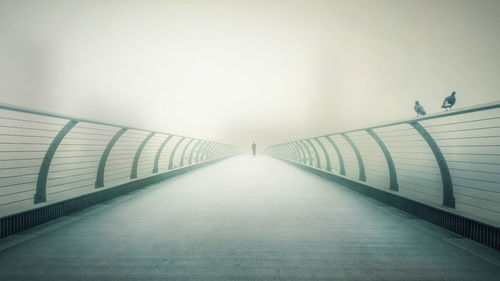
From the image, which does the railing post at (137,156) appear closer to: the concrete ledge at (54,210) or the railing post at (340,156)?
the concrete ledge at (54,210)

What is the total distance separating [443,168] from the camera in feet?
8.87

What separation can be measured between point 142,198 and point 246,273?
9.76 ft

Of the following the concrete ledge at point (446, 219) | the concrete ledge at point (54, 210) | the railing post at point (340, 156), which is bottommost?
the concrete ledge at point (54, 210)

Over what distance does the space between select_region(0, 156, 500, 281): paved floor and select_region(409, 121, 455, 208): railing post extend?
419 millimetres

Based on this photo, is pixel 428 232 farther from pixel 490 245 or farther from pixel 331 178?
pixel 331 178

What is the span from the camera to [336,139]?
561 centimetres

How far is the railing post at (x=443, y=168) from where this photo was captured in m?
2.64

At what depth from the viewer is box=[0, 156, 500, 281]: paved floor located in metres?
1.60

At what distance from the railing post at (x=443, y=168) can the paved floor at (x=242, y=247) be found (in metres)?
0.42

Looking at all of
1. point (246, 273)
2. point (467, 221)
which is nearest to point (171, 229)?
point (246, 273)

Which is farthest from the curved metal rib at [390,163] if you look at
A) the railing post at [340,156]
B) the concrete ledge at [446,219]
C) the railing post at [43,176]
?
the railing post at [43,176]

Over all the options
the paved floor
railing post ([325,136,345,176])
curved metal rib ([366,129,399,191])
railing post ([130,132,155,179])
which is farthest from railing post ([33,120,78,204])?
railing post ([325,136,345,176])

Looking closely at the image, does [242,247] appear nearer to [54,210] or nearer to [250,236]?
[250,236]

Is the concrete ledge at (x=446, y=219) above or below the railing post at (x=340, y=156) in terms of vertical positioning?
below
